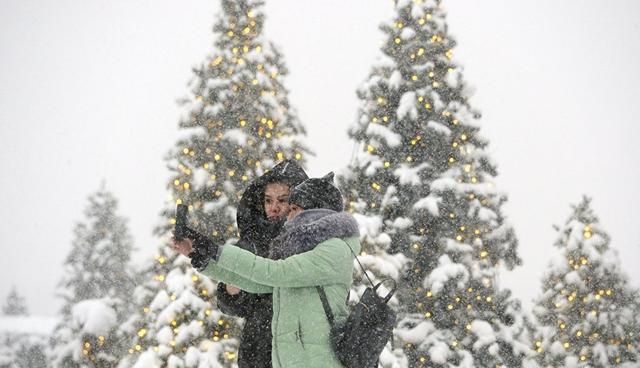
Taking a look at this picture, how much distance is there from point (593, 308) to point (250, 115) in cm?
1048

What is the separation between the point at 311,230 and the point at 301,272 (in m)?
0.21

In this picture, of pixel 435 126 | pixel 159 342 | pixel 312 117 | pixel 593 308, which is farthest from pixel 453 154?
pixel 312 117

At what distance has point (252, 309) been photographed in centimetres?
403

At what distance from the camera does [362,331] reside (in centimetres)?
308

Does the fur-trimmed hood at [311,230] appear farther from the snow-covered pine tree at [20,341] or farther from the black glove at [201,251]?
the snow-covered pine tree at [20,341]

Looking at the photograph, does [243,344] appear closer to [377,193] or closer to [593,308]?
[377,193]

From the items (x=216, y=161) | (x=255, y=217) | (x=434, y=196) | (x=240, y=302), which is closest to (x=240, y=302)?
(x=240, y=302)

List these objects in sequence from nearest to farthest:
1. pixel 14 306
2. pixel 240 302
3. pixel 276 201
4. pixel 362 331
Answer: pixel 362 331
pixel 240 302
pixel 276 201
pixel 14 306

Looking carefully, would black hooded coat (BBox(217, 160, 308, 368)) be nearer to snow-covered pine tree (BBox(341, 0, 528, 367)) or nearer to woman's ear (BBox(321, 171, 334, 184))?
woman's ear (BBox(321, 171, 334, 184))

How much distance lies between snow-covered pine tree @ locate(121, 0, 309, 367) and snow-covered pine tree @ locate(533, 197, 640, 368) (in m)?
8.77

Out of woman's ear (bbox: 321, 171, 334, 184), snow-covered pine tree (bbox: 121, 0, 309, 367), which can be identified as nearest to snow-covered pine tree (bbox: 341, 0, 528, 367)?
Result: snow-covered pine tree (bbox: 121, 0, 309, 367)

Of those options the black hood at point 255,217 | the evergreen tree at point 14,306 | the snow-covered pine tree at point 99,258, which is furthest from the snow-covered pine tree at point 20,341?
the black hood at point 255,217

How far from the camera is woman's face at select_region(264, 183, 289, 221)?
4258 mm

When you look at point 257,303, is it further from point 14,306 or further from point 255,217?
point 14,306
